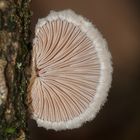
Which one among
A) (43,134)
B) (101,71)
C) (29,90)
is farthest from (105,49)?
(43,134)

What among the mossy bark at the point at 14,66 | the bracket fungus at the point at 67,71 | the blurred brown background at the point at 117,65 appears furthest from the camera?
the blurred brown background at the point at 117,65

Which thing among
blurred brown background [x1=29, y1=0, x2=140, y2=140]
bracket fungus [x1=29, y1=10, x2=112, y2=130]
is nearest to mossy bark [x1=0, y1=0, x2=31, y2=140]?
bracket fungus [x1=29, y1=10, x2=112, y2=130]

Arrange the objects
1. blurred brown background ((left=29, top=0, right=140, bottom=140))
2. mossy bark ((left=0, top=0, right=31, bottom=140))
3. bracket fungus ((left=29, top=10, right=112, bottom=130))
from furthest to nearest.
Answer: blurred brown background ((left=29, top=0, right=140, bottom=140)), bracket fungus ((left=29, top=10, right=112, bottom=130)), mossy bark ((left=0, top=0, right=31, bottom=140))

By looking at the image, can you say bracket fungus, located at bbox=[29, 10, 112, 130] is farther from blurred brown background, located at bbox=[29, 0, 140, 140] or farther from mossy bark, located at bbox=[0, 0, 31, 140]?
blurred brown background, located at bbox=[29, 0, 140, 140]

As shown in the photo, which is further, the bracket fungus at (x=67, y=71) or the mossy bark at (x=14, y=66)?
the bracket fungus at (x=67, y=71)

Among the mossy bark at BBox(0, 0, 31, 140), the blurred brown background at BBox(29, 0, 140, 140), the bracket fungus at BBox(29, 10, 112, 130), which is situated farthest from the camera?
the blurred brown background at BBox(29, 0, 140, 140)

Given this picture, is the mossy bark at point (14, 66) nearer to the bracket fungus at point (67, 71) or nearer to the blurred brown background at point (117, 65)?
the bracket fungus at point (67, 71)

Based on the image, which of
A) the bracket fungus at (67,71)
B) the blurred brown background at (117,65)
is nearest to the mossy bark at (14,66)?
the bracket fungus at (67,71)
